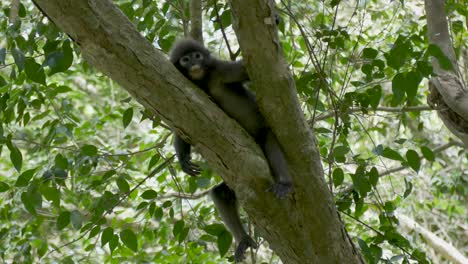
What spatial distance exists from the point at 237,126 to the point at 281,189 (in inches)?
18.8

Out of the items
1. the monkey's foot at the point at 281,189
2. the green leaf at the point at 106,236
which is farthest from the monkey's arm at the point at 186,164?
the monkey's foot at the point at 281,189

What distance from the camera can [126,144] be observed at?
7504 millimetres

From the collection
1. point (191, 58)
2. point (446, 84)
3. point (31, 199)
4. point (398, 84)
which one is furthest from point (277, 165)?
point (446, 84)

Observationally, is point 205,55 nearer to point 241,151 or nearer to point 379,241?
point 241,151

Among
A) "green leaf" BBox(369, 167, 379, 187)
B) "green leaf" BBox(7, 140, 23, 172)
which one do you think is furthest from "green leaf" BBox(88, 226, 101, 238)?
"green leaf" BBox(369, 167, 379, 187)

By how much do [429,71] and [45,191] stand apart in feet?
8.33

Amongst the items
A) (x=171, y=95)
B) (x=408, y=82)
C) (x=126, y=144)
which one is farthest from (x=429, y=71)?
(x=126, y=144)

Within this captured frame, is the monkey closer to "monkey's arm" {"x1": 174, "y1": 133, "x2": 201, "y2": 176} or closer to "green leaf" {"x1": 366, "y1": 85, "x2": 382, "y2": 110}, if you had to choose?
"monkey's arm" {"x1": 174, "y1": 133, "x2": 201, "y2": 176}

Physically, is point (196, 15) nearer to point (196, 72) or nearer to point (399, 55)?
point (196, 72)

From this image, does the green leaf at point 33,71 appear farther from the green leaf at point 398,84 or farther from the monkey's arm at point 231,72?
the green leaf at point 398,84

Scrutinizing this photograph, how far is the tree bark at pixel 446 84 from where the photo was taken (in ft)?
15.3

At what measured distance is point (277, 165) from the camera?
144 inches

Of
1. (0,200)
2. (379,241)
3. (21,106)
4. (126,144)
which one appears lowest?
(0,200)

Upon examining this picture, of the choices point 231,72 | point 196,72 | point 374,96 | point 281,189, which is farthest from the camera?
point 196,72
